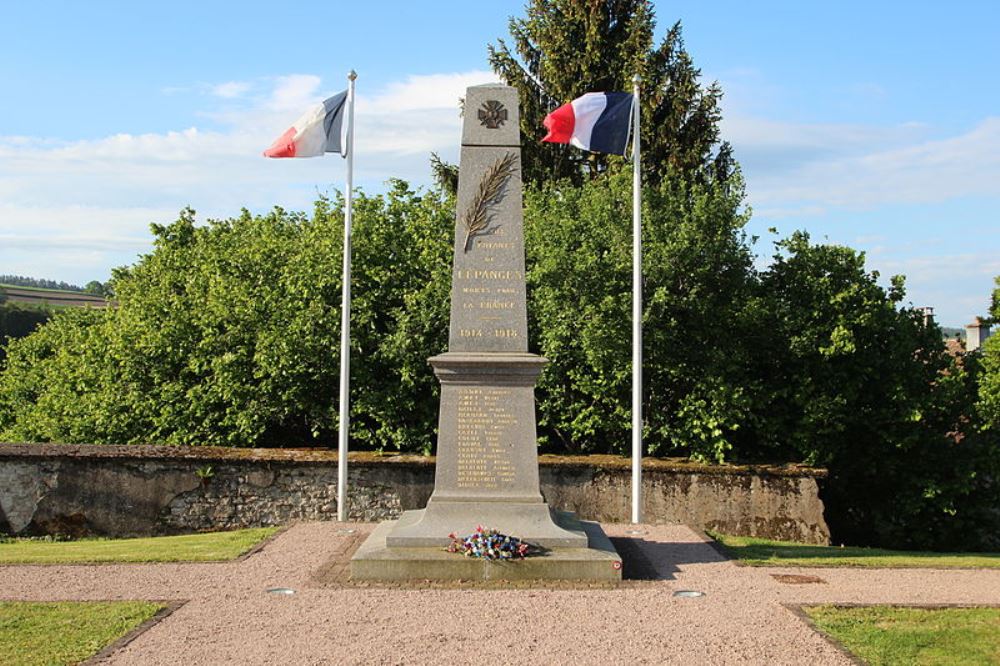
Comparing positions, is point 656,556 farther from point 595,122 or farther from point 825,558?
point 595,122

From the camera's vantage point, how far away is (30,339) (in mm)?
25094

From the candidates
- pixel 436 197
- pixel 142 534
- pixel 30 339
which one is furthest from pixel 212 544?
pixel 30 339

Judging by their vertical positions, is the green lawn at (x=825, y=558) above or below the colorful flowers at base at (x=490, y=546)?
below

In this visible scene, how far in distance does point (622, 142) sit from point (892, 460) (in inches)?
339

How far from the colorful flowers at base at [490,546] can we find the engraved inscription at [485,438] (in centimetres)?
63

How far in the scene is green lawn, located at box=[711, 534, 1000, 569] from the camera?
12.1 meters

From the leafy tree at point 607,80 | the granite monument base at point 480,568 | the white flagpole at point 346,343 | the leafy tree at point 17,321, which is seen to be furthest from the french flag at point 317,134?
the leafy tree at point 17,321

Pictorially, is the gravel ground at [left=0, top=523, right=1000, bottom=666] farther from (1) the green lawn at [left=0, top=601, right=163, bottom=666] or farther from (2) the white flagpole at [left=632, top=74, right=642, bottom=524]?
(2) the white flagpole at [left=632, top=74, right=642, bottom=524]

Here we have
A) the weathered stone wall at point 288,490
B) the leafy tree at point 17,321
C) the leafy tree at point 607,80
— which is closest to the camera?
the weathered stone wall at point 288,490

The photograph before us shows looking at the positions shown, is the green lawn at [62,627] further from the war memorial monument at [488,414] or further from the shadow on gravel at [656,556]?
the shadow on gravel at [656,556]

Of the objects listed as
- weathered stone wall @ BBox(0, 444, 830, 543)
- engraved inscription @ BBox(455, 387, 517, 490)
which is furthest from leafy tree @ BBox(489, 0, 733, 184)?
Result: engraved inscription @ BBox(455, 387, 517, 490)

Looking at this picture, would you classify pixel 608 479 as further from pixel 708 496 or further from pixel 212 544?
pixel 212 544

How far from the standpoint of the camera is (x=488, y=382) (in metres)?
11.2

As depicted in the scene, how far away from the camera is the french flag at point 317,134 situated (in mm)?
15016
